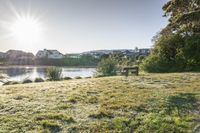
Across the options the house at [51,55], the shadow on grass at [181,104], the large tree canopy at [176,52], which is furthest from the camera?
the house at [51,55]

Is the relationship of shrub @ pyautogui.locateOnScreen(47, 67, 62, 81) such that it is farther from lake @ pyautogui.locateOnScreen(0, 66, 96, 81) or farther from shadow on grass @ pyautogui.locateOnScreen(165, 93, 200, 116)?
shadow on grass @ pyautogui.locateOnScreen(165, 93, 200, 116)

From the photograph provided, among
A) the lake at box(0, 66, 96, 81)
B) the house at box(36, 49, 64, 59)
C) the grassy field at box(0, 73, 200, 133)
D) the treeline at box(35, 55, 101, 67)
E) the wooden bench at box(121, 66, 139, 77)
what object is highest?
the house at box(36, 49, 64, 59)

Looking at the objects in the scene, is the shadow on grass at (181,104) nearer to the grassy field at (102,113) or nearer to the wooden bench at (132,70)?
the grassy field at (102,113)

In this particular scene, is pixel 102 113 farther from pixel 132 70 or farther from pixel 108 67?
pixel 108 67

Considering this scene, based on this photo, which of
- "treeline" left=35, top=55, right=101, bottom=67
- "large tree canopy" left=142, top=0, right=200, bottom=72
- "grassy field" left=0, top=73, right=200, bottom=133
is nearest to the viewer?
"grassy field" left=0, top=73, right=200, bottom=133

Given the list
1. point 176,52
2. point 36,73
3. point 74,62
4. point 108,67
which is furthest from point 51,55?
point 176,52

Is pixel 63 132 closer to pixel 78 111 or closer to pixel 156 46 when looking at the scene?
pixel 78 111

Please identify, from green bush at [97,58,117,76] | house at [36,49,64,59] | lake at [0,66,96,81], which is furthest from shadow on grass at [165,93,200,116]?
house at [36,49,64,59]

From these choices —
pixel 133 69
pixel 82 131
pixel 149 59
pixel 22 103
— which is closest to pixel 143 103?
pixel 82 131

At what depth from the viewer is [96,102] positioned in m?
8.17

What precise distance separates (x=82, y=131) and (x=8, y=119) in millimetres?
1807

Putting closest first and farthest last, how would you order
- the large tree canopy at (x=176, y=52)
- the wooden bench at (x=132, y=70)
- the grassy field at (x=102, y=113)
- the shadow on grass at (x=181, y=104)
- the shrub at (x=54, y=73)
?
the grassy field at (x=102, y=113)
the shadow on grass at (x=181, y=104)
the wooden bench at (x=132, y=70)
the large tree canopy at (x=176, y=52)
the shrub at (x=54, y=73)

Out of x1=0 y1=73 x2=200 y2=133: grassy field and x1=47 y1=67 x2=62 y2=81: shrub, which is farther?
x1=47 y1=67 x2=62 y2=81: shrub

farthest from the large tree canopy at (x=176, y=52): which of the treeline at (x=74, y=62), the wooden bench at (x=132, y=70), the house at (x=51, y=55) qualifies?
the house at (x=51, y=55)
